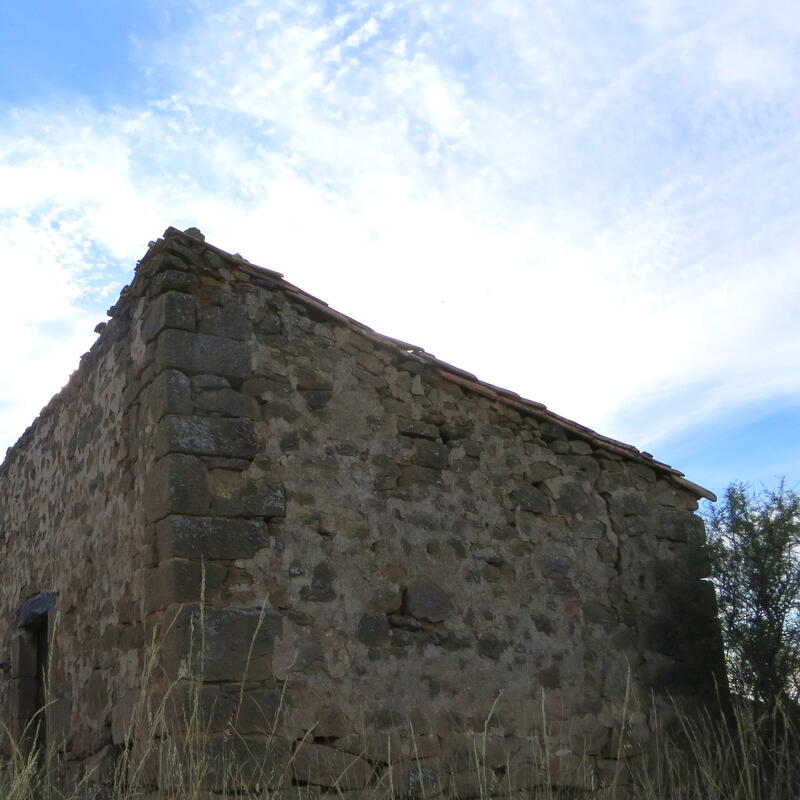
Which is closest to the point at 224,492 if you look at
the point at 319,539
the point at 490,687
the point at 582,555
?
the point at 319,539

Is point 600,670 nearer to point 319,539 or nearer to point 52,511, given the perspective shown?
point 319,539

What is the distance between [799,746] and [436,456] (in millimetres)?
2817

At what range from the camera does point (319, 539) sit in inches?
197

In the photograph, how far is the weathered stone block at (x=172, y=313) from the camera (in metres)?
4.99

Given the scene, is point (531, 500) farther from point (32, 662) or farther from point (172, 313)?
point (32, 662)

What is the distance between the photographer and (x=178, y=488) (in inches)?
183

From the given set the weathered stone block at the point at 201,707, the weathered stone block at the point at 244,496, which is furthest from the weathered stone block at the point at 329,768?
the weathered stone block at the point at 244,496

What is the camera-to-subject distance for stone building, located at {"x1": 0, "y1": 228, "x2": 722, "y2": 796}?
15.3ft

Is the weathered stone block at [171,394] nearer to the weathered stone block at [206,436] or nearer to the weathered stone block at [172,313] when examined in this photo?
the weathered stone block at [206,436]

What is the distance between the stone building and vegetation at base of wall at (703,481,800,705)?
0.22 meters

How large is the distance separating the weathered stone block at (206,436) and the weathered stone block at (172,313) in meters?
0.52

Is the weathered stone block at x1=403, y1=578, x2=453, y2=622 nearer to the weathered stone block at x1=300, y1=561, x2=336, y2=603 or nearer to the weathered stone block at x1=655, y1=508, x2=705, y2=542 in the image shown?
the weathered stone block at x1=300, y1=561, x2=336, y2=603

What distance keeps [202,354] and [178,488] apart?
0.77 meters

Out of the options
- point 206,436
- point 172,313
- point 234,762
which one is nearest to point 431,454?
point 206,436
